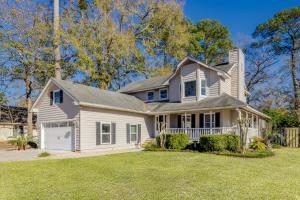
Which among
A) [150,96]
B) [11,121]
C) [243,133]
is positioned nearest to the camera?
[243,133]

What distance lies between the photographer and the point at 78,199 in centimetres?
603

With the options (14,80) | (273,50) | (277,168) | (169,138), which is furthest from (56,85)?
(273,50)

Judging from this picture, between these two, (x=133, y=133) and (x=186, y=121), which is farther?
(x=186, y=121)

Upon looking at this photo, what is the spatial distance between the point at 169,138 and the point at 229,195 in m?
10.9

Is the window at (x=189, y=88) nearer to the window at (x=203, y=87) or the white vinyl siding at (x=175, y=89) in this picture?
the window at (x=203, y=87)

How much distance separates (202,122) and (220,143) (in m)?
4.24

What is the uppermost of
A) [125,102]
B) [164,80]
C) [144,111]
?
[164,80]

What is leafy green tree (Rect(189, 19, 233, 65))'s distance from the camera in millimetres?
35219

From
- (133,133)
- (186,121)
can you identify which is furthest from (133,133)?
(186,121)

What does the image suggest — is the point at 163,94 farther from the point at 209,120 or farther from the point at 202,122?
the point at 209,120

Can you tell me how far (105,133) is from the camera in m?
17.5

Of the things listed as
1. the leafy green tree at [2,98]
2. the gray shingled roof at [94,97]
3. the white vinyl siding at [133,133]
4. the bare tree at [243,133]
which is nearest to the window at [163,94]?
the gray shingled roof at [94,97]

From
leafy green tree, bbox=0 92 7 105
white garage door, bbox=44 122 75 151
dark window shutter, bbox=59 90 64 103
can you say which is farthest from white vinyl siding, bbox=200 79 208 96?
leafy green tree, bbox=0 92 7 105

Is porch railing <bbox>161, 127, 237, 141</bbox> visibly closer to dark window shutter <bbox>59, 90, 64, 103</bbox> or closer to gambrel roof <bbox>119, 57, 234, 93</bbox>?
gambrel roof <bbox>119, 57, 234, 93</bbox>
